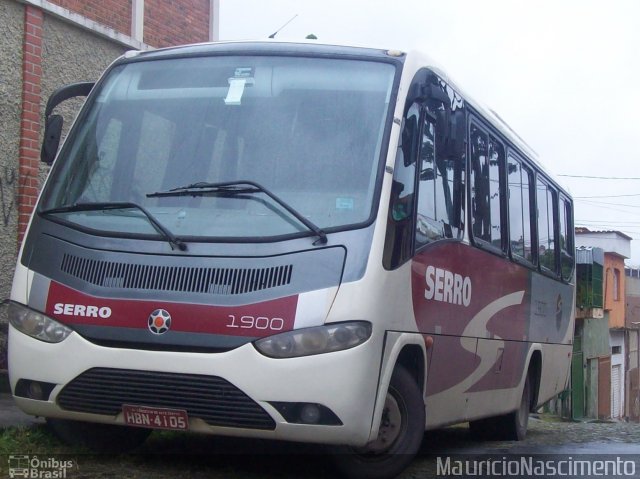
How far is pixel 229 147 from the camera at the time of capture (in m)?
6.48

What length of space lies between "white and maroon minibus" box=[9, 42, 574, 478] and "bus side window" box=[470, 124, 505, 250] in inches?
32.9

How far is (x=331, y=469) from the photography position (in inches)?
278

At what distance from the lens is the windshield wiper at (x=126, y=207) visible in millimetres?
6102

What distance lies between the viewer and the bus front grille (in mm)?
5715

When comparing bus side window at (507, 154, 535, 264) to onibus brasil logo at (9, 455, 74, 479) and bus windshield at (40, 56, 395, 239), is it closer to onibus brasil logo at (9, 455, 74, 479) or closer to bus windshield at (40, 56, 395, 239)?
bus windshield at (40, 56, 395, 239)

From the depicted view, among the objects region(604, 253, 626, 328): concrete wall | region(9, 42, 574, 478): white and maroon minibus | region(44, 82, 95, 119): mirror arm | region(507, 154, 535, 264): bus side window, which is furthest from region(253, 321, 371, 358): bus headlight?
region(604, 253, 626, 328): concrete wall

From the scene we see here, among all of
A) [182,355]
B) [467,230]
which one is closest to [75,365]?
[182,355]

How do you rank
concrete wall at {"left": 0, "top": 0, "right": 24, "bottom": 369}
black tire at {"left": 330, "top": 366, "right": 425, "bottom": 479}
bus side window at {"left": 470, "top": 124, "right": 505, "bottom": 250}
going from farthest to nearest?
concrete wall at {"left": 0, "top": 0, "right": 24, "bottom": 369}
bus side window at {"left": 470, "top": 124, "right": 505, "bottom": 250}
black tire at {"left": 330, "top": 366, "right": 425, "bottom": 479}

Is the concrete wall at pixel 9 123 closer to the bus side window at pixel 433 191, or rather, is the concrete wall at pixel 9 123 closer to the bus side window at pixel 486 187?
the bus side window at pixel 486 187

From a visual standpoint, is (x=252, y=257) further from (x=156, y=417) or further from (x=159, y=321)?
(x=156, y=417)

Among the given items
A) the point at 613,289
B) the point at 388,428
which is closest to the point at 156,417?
the point at 388,428

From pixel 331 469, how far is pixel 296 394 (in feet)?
5.27

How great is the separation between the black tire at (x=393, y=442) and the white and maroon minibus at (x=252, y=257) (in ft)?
0.03

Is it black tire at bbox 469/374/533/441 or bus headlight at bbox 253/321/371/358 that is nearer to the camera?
bus headlight at bbox 253/321/371/358
